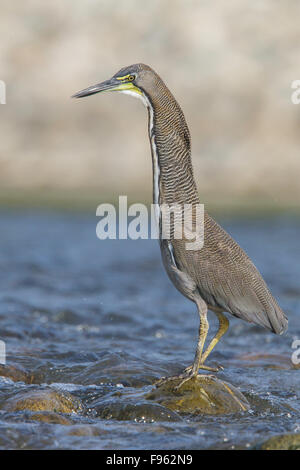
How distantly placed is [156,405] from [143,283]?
23.0 feet

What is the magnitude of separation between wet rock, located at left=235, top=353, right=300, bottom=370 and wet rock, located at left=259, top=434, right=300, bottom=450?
2.92m

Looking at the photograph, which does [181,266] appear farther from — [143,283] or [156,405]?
[143,283]

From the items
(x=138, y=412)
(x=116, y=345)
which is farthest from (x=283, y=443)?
(x=116, y=345)

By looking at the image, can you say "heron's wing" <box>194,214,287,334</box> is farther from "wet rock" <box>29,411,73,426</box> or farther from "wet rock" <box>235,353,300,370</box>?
"wet rock" <box>235,353,300,370</box>

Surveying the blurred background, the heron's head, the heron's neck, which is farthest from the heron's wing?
the blurred background

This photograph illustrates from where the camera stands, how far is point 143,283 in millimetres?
13375

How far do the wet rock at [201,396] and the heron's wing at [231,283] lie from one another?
616mm

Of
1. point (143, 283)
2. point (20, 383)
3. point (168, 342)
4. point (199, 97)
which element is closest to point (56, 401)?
point (20, 383)

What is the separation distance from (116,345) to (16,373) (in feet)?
5.97

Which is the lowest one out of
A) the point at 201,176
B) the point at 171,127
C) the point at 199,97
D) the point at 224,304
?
the point at 224,304

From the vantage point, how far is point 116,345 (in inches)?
359

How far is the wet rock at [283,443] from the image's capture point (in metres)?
5.45

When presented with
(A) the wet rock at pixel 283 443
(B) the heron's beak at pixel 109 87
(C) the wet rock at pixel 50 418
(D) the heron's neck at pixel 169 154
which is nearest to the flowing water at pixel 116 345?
(C) the wet rock at pixel 50 418

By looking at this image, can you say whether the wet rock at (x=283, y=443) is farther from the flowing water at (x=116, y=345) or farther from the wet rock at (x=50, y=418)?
the wet rock at (x=50, y=418)
